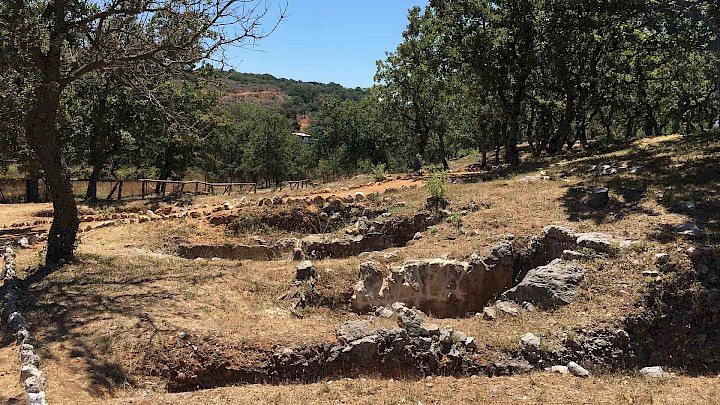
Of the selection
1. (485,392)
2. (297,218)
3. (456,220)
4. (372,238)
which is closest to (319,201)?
(297,218)

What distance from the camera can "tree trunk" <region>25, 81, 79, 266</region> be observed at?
947cm

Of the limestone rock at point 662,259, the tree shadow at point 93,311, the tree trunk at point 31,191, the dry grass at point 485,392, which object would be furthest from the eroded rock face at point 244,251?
the tree trunk at point 31,191

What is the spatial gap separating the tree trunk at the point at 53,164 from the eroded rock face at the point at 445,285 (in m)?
6.23

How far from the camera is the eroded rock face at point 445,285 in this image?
9508 mm

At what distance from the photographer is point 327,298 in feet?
32.5

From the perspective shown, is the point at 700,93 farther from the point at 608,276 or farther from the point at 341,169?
the point at 341,169

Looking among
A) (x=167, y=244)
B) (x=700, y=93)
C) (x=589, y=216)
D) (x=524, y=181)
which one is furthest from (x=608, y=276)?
(x=700, y=93)

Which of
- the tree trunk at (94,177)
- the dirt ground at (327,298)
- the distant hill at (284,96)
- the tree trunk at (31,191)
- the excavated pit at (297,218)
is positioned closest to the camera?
the dirt ground at (327,298)

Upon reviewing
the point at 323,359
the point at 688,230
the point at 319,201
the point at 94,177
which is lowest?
the point at 323,359

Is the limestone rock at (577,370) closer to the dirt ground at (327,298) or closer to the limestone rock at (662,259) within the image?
the dirt ground at (327,298)

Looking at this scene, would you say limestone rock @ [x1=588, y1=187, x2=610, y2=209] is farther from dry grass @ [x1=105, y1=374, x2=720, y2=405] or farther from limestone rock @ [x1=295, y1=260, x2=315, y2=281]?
limestone rock @ [x1=295, y1=260, x2=315, y2=281]

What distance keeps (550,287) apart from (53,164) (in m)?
9.65

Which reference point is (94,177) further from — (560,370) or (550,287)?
(560,370)

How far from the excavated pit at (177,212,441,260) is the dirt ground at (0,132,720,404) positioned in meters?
0.38
